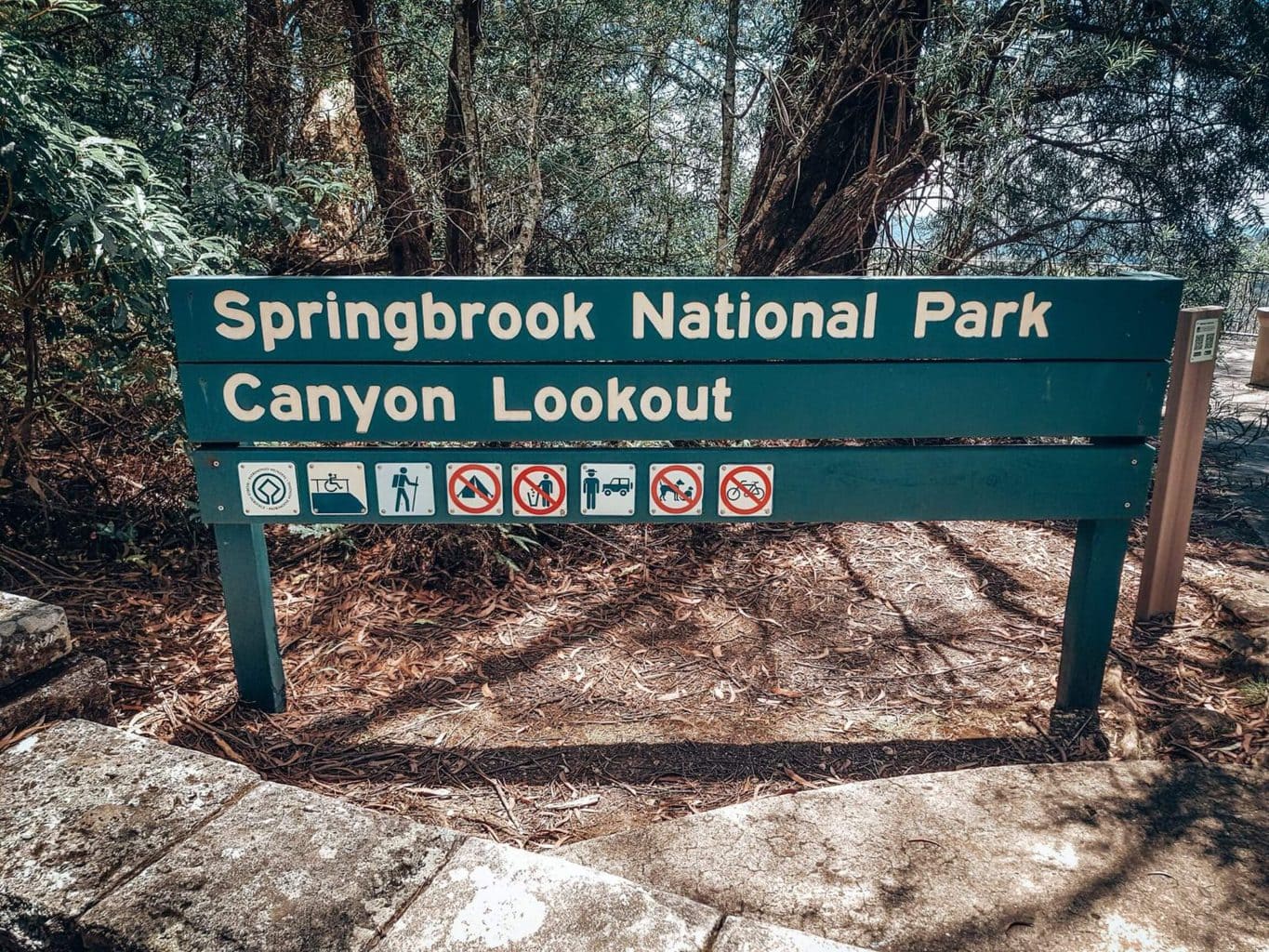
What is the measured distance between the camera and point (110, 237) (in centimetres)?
311

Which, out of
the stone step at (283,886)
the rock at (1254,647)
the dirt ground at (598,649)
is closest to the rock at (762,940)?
the stone step at (283,886)

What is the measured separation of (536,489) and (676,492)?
493 mm

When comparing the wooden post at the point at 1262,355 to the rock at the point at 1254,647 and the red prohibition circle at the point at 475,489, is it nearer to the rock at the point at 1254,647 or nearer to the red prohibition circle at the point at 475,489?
the rock at the point at 1254,647

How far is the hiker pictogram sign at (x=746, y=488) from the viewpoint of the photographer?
3.09 m

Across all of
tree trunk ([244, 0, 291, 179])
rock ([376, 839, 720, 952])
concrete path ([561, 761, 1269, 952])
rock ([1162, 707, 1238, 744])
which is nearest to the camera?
rock ([376, 839, 720, 952])

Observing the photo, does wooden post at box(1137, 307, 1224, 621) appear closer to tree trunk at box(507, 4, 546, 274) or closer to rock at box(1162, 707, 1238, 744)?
rock at box(1162, 707, 1238, 744)

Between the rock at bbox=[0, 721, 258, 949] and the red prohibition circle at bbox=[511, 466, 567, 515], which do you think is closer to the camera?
the rock at bbox=[0, 721, 258, 949]

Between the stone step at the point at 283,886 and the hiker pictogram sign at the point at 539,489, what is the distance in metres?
1.27

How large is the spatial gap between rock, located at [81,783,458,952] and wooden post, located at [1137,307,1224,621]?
3425 millimetres

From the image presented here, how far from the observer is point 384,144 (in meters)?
4.91

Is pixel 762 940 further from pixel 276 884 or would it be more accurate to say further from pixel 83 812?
pixel 83 812

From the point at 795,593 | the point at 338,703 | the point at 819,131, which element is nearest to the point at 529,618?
the point at 338,703

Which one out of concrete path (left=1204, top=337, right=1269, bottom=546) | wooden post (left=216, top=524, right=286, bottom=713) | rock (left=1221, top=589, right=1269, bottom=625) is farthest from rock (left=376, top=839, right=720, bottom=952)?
concrete path (left=1204, top=337, right=1269, bottom=546)

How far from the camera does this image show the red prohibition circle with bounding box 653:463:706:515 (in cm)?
309
